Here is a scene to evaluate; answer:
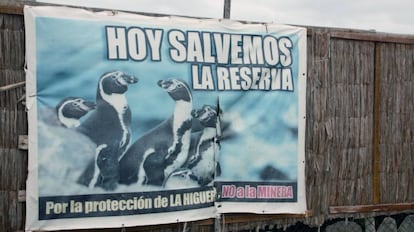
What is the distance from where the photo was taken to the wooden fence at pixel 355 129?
583cm

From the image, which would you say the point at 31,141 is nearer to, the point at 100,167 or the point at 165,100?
the point at 100,167

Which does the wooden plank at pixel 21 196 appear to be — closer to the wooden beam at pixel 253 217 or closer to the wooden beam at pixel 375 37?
the wooden beam at pixel 253 217

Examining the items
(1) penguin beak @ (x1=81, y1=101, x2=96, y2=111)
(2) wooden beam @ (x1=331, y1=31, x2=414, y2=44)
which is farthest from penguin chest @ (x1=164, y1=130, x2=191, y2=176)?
(2) wooden beam @ (x1=331, y1=31, x2=414, y2=44)

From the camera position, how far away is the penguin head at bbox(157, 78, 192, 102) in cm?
508

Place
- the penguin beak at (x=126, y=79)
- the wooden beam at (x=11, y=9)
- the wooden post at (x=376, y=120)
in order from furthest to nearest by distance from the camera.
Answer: the wooden post at (x=376, y=120) < the penguin beak at (x=126, y=79) < the wooden beam at (x=11, y=9)

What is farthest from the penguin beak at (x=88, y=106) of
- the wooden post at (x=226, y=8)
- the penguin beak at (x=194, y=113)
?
the wooden post at (x=226, y=8)

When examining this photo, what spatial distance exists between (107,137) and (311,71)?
2149 millimetres

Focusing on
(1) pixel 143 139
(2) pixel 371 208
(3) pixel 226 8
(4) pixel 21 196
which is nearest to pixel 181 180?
(1) pixel 143 139

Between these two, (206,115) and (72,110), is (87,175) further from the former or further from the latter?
(206,115)

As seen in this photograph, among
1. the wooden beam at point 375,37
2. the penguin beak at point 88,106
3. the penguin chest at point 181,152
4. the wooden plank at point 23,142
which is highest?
the wooden beam at point 375,37

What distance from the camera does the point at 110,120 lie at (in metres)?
4.89

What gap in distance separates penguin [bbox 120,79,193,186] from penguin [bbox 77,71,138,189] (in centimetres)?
11

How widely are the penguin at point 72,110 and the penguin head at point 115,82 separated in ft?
0.61

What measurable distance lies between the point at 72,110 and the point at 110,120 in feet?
1.08
